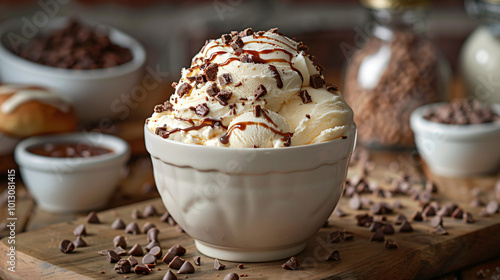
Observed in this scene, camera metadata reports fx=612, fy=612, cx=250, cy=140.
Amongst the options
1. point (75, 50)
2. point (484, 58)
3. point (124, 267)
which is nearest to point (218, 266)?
point (124, 267)

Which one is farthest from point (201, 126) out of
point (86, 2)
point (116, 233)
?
point (86, 2)

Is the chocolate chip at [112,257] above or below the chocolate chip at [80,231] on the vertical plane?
above

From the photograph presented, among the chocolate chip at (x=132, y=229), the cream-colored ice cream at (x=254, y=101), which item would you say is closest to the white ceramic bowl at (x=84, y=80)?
the chocolate chip at (x=132, y=229)

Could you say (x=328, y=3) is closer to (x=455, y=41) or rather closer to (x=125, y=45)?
(x=455, y=41)

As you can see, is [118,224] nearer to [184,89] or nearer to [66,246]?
[66,246]

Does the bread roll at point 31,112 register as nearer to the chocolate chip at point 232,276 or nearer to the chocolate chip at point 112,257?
the chocolate chip at point 112,257

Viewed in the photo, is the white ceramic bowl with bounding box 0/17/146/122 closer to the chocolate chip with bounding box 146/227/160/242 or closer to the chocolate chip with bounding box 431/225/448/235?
the chocolate chip with bounding box 146/227/160/242

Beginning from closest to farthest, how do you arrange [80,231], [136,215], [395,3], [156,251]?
[156,251] → [80,231] → [136,215] → [395,3]
